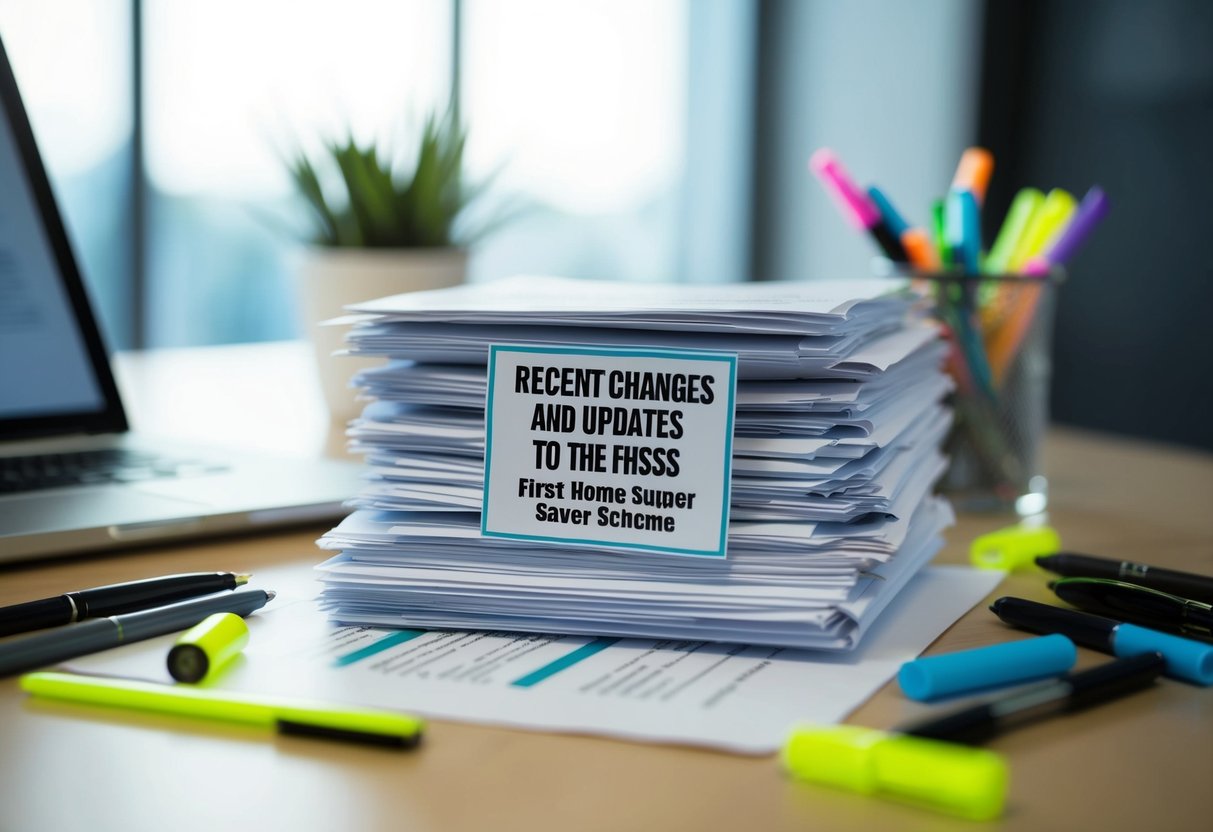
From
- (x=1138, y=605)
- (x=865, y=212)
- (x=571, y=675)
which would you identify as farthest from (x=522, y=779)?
(x=865, y=212)

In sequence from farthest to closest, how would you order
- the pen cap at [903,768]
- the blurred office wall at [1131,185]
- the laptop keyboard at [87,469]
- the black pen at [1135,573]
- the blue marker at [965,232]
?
the blurred office wall at [1131,185] → the blue marker at [965,232] → the laptop keyboard at [87,469] → the black pen at [1135,573] → the pen cap at [903,768]

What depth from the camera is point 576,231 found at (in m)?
4.34

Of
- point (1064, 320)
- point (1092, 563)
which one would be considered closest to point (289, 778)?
point (1092, 563)

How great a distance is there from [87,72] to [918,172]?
236 cm

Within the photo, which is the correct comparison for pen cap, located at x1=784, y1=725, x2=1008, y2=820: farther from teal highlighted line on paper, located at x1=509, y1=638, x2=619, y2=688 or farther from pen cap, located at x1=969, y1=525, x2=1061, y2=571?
pen cap, located at x1=969, y1=525, x2=1061, y2=571

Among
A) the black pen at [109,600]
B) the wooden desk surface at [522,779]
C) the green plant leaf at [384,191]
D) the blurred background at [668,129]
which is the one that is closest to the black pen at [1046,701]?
the wooden desk surface at [522,779]

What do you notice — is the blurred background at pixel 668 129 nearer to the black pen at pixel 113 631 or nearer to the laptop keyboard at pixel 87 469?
the laptop keyboard at pixel 87 469

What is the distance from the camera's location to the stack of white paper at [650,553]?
1.78 feet

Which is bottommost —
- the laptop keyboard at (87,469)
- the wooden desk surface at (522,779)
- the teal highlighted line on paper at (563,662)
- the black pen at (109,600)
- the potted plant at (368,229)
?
the wooden desk surface at (522,779)

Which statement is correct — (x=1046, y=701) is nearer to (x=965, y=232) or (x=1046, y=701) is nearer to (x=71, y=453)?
(x=965, y=232)

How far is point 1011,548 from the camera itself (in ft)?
2.42

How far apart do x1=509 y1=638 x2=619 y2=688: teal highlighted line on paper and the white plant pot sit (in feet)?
2.06

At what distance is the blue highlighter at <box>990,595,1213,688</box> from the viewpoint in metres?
0.52

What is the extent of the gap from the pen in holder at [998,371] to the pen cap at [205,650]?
56 centimetres
